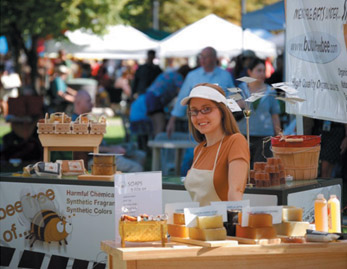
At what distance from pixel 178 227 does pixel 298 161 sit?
1982 mm

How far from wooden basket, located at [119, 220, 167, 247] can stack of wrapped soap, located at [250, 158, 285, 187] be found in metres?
1.59

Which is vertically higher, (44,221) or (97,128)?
(97,128)

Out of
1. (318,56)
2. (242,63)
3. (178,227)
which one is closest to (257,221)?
(178,227)

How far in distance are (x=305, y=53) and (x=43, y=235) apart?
2.58m

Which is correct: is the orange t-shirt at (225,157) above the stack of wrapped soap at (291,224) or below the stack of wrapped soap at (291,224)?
above

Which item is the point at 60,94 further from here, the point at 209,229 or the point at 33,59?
the point at 209,229

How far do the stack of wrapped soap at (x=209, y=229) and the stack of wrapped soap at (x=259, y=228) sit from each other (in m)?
0.13

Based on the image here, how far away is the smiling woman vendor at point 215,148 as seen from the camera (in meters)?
4.88

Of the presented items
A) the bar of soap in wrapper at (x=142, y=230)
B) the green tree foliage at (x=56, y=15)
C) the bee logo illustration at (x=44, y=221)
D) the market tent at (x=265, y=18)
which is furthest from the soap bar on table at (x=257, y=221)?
the green tree foliage at (x=56, y=15)

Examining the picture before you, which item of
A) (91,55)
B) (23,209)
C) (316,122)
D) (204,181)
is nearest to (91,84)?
(91,55)

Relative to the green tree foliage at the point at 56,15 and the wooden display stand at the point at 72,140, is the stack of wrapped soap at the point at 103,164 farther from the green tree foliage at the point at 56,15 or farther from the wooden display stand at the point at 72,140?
the green tree foliage at the point at 56,15

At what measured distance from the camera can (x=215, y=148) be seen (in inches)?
199

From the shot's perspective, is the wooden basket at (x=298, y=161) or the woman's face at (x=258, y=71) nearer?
the wooden basket at (x=298, y=161)

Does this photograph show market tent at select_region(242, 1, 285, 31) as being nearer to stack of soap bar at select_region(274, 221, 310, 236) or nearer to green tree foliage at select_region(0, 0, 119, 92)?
green tree foliage at select_region(0, 0, 119, 92)
